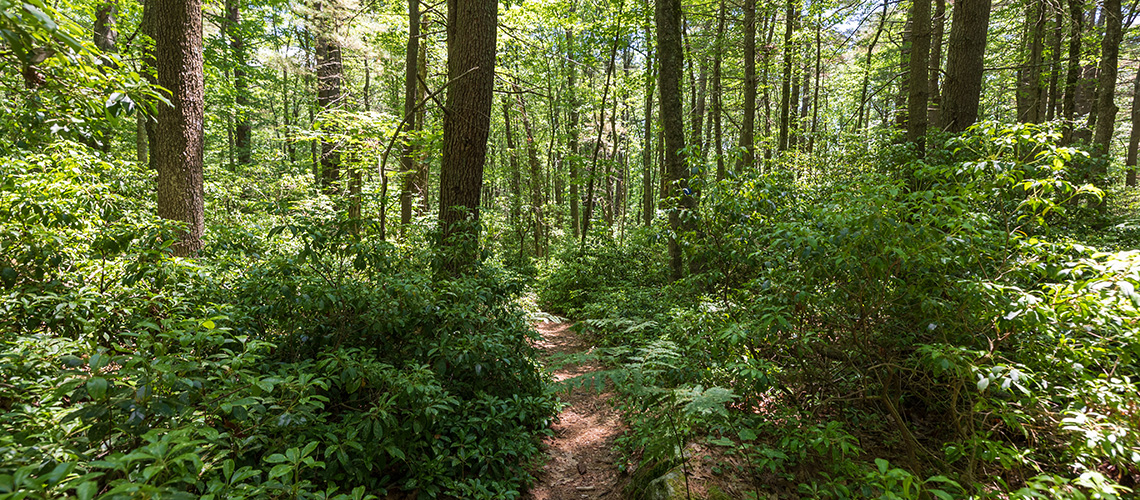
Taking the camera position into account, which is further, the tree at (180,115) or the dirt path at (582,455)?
the tree at (180,115)

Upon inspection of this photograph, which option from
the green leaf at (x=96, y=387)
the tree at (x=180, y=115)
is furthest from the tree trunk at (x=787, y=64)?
the green leaf at (x=96, y=387)

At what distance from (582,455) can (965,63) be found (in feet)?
25.1

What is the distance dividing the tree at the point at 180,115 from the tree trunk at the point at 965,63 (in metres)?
10.2

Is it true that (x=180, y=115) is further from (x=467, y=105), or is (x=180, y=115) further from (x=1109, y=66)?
(x=1109, y=66)

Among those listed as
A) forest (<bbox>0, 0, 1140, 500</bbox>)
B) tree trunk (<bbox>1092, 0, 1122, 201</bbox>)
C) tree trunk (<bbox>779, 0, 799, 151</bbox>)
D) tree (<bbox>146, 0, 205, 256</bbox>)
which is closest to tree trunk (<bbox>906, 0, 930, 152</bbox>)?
forest (<bbox>0, 0, 1140, 500</bbox>)

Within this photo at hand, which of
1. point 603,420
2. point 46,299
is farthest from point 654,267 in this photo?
point 46,299

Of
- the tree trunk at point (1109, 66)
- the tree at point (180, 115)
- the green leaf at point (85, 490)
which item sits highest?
the tree trunk at point (1109, 66)

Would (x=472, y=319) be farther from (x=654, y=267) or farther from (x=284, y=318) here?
(x=654, y=267)

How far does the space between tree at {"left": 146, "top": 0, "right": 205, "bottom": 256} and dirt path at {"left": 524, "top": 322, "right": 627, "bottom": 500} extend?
476 centimetres

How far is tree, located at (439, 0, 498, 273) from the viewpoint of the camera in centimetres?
551

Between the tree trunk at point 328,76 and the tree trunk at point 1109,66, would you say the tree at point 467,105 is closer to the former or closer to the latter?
the tree trunk at point 328,76

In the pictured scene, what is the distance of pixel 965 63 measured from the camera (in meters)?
6.60

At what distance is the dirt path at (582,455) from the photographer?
3.89 meters

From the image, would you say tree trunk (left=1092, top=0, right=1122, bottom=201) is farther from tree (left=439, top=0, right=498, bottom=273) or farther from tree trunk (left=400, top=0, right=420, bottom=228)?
tree trunk (left=400, top=0, right=420, bottom=228)
